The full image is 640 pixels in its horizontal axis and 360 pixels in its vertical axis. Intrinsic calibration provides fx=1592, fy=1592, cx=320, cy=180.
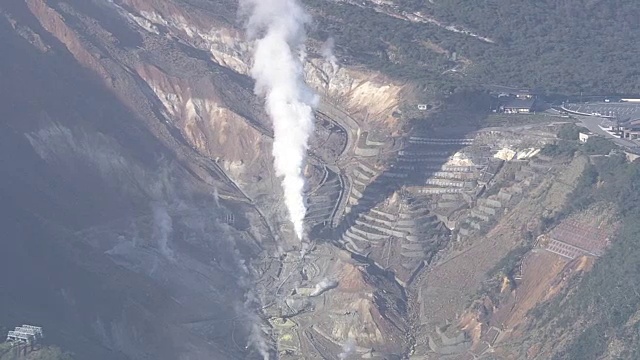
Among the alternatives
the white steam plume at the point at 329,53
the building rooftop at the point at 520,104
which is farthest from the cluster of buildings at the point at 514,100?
the white steam plume at the point at 329,53

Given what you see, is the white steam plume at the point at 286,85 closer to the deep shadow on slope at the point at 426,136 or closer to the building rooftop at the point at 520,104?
the deep shadow on slope at the point at 426,136

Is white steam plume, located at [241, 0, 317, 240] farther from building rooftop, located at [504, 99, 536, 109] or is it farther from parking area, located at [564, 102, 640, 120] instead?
parking area, located at [564, 102, 640, 120]

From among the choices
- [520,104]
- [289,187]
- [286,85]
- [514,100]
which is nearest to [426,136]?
[520,104]

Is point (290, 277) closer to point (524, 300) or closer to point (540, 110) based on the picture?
point (524, 300)

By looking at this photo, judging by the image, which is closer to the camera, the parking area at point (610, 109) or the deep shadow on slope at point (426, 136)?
the deep shadow on slope at point (426, 136)

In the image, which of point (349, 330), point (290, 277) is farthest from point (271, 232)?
point (349, 330)

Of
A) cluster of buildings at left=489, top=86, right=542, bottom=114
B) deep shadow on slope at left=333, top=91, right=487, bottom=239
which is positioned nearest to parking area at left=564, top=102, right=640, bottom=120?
Result: cluster of buildings at left=489, top=86, right=542, bottom=114

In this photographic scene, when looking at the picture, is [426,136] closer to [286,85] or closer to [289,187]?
[289,187]
